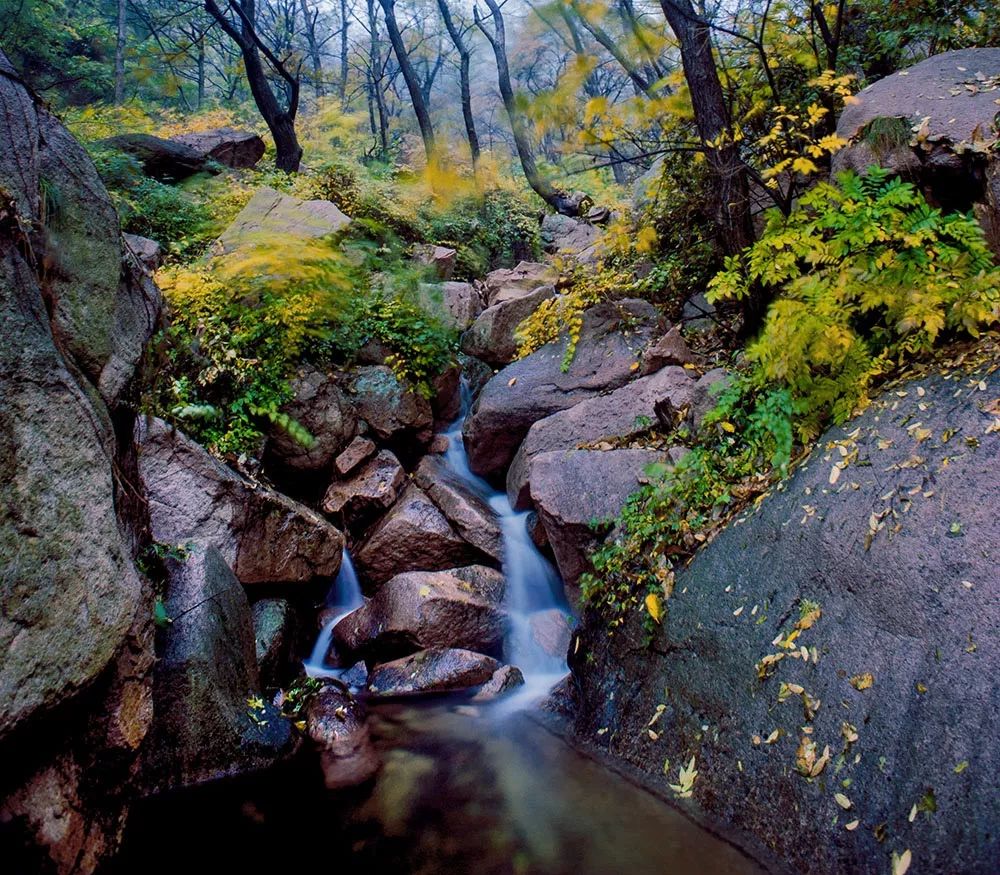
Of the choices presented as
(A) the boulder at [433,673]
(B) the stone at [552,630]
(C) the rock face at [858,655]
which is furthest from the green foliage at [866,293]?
(A) the boulder at [433,673]

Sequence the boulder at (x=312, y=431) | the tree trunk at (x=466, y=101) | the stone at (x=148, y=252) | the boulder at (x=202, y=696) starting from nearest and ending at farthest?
the boulder at (x=202, y=696), the boulder at (x=312, y=431), the stone at (x=148, y=252), the tree trunk at (x=466, y=101)

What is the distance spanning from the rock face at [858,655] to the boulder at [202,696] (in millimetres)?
2541

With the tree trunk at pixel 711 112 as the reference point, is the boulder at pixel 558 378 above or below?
below

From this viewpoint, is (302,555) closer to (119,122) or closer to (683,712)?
(683,712)

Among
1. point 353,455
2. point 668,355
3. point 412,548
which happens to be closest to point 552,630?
point 412,548

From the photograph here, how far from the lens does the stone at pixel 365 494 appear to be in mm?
7574

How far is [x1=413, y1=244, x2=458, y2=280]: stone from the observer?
11.5 meters

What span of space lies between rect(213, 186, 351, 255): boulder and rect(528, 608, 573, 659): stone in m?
5.71

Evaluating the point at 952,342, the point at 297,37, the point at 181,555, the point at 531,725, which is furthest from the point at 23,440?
the point at 297,37

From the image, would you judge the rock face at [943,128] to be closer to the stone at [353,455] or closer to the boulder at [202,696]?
the boulder at [202,696]

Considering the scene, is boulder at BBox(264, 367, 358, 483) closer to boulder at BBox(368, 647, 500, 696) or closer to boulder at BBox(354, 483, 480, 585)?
boulder at BBox(354, 483, 480, 585)

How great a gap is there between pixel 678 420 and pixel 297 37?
30679 millimetres

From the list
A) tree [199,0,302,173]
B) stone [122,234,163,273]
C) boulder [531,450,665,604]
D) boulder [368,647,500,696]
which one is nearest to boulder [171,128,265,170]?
tree [199,0,302,173]

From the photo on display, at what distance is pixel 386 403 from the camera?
8.22 meters
